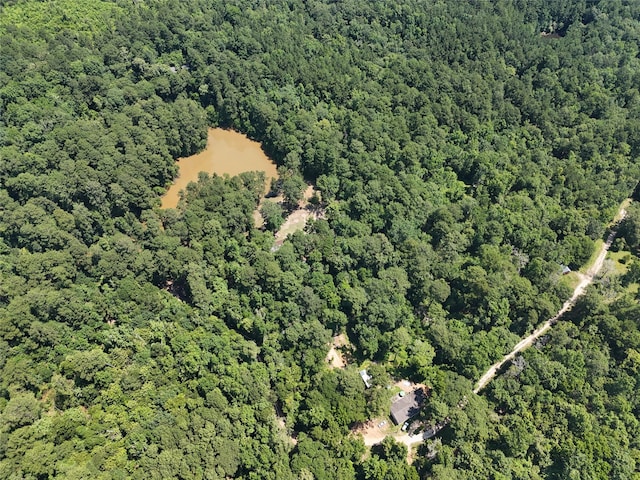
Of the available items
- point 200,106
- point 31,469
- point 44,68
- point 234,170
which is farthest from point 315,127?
point 31,469

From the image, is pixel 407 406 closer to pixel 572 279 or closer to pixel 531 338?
pixel 531 338

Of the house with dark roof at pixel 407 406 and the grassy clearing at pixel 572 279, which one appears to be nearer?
the house with dark roof at pixel 407 406

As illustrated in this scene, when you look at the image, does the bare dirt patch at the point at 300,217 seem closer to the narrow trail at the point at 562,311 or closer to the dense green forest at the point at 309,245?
the dense green forest at the point at 309,245

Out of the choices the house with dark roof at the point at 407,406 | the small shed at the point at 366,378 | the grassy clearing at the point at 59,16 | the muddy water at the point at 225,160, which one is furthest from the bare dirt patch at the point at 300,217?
the grassy clearing at the point at 59,16

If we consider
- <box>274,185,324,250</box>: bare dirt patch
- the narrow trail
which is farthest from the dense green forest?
<box>274,185,324,250</box>: bare dirt patch

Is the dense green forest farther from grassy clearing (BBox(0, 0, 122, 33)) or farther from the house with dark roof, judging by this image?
the house with dark roof

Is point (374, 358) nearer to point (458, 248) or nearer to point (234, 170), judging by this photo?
point (458, 248)
